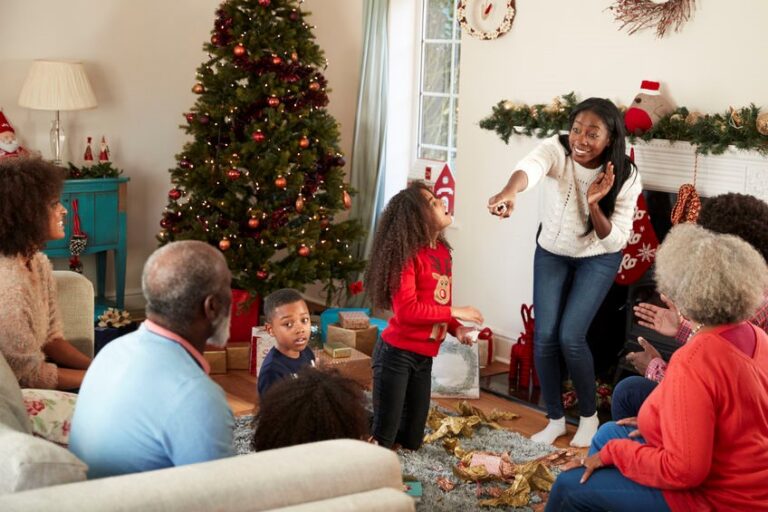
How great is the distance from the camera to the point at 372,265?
3525 millimetres

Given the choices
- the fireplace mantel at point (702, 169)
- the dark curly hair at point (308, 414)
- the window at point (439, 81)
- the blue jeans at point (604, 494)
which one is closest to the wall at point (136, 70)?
the window at point (439, 81)

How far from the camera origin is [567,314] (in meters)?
4.07

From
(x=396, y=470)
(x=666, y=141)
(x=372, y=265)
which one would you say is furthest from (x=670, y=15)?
(x=396, y=470)

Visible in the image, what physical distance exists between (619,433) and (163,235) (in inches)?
124

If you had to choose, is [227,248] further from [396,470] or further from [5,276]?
[396,470]

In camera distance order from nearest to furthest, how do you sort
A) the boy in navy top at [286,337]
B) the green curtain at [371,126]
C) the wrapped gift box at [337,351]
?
1. the boy in navy top at [286,337]
2. the wrapped gift box at [337,351]
3. the green curtain at [371,126]

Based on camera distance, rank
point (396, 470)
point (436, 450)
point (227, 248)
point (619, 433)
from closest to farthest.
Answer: point (396, 470)
point (619, 433)
point (436, 450)
point (227, 248)

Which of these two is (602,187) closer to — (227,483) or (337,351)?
(337,351)

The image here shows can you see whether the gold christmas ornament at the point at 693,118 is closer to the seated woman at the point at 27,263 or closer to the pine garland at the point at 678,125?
the pine garland at the point at 678,125

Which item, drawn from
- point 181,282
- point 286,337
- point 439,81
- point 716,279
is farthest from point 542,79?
point 181,282

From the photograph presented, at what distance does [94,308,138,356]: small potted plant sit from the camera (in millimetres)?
4762

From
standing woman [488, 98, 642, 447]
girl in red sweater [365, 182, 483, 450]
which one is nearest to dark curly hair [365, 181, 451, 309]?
girl in red sweater [365, 182, 483, 450]

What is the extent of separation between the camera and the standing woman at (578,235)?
3.87 metres

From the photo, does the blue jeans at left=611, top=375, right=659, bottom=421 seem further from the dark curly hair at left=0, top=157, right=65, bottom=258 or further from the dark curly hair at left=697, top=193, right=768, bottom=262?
the dark curly hair at left=0, top=157, right=65, bottom=258
